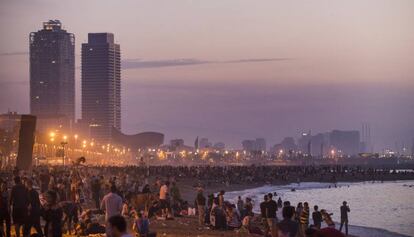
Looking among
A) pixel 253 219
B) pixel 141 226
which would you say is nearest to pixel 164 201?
pixel 253 219

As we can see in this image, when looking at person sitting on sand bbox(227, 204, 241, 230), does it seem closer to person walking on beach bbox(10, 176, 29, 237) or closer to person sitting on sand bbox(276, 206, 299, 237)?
person walking on beach bbox(10, 176, 29, 237)

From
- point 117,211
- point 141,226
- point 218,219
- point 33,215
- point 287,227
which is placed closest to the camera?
point 287,227

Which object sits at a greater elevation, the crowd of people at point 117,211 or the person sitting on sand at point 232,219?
the crowd of people at point 117,211

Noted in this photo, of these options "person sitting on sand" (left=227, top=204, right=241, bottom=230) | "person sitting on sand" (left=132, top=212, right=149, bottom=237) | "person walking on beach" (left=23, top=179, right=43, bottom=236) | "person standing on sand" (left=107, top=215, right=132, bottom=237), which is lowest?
"person sitting on sand" (left=227, top=204, right=241, bottom=230)

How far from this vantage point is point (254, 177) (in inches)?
3386

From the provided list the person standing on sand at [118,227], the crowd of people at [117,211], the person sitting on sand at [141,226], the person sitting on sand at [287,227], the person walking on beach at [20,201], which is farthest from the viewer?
the person sitting on sand at [141,226]

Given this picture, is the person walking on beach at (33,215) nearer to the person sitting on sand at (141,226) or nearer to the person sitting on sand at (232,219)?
the person sitting on sand at (141,226)

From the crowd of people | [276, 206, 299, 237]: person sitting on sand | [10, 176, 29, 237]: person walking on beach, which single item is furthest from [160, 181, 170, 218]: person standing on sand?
[276, 206, 299, 237]: person sitting on sand

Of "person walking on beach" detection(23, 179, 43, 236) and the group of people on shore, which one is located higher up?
"person walking on beach" detection(23, 179, 43, 236)

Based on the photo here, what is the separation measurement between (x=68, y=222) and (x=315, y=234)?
1102cm

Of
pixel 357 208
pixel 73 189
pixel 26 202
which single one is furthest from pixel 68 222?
pixel 357 208

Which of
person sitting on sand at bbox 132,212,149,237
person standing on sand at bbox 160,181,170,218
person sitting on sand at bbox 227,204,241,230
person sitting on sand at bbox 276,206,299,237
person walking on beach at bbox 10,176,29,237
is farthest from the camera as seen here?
person standing on sand at bbox 160,181,170,218

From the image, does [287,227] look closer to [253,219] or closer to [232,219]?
[232,219]

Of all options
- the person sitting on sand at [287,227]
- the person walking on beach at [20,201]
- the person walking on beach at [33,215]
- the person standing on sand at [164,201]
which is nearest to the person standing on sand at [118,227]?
the person sitting on sand at [287,227]
